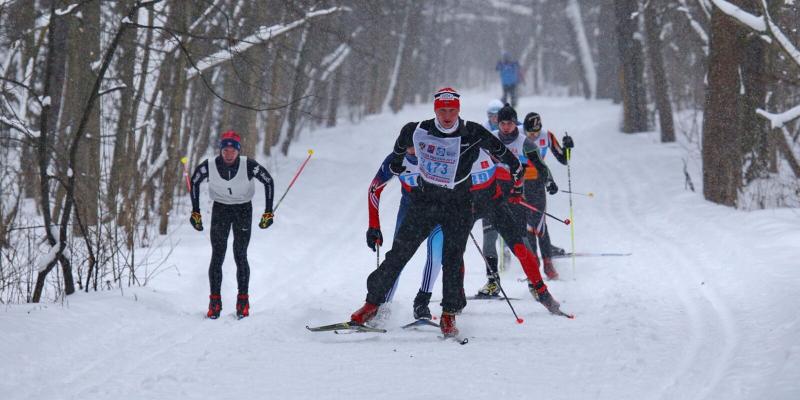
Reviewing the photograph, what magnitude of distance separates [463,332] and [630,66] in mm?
16897

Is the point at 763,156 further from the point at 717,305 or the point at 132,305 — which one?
the point at 132,305

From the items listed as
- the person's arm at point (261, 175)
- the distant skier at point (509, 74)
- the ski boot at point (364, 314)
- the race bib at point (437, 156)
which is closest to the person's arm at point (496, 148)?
the race bib at point (437, 156)

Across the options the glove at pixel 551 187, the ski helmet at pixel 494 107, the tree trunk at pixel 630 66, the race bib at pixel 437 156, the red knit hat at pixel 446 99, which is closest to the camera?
the red knit hat at pixel 446 99

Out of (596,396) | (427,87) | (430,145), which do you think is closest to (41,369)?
(430,145)

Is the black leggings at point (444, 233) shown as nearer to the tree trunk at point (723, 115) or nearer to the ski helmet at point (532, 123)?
the ski helmet at point (532, 123)

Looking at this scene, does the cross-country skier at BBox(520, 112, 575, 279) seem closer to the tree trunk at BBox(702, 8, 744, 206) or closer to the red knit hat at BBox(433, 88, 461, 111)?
the red knit hat at BBox(433, 88, 461, 111)

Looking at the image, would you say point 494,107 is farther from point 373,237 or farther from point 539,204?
point 373,237

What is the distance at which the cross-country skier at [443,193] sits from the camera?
6.11 m

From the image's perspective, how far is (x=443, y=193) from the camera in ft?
20.4

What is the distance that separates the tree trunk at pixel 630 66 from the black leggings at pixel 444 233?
16.4m

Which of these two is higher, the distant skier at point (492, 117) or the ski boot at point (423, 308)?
the distant skier at point (492, 117)

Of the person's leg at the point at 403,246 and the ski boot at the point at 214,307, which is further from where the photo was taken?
the ski boot at the point at 214,307

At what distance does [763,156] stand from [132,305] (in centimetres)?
1164

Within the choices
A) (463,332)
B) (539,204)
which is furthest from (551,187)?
(463,332)
